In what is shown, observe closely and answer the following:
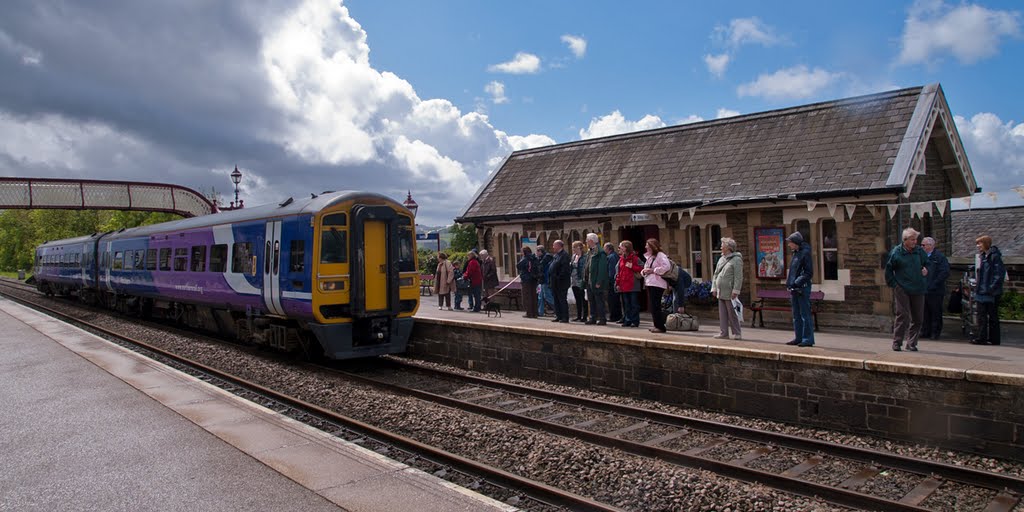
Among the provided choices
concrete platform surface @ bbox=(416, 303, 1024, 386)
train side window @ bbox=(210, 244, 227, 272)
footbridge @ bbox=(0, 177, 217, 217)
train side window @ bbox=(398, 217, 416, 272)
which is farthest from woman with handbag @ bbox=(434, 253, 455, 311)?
footbridge @ bbox=(0, 177, 217, 217)

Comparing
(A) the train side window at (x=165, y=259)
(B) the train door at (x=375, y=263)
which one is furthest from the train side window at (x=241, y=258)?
(A) the train side window at (x=165, y=259)

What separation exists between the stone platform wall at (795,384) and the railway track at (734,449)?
0.87 meters

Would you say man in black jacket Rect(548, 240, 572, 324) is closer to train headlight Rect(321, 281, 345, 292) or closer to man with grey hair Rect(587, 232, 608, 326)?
man with grey hair Rect(587, 232, 608, 326)

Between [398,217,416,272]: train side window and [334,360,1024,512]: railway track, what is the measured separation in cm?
234

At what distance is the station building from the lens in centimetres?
1234

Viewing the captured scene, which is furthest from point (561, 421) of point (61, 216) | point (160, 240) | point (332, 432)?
point (61, 216)

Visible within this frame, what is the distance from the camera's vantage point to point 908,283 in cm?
855

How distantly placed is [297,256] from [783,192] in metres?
9.03

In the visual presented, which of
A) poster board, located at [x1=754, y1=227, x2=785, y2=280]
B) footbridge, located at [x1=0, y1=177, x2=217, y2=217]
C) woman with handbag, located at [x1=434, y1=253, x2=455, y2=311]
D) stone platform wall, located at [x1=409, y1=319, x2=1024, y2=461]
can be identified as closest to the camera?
stone platform wall, located at [x1=409, y1=319, x2=1024, y2=461]

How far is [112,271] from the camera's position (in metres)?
21.8

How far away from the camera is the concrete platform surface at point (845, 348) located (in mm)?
6775

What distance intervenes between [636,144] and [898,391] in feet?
37.8

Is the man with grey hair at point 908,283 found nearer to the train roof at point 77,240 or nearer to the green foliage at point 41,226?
the train roof at point 77,240

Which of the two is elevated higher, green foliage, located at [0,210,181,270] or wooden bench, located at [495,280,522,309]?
green foliage, located at [0,210,181,270]
